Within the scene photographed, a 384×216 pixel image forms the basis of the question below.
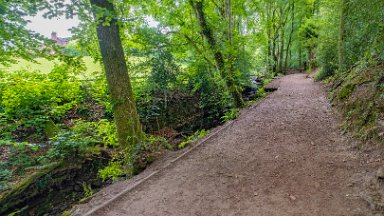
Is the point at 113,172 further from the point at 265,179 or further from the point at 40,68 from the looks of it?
the point at 40,68

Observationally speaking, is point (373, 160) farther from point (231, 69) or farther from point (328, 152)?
point (231, 69)

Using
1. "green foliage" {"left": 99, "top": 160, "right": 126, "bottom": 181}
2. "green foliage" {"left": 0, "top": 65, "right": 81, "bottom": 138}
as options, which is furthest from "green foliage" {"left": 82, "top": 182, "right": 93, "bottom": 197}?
"green foliage" {"left": 0, "top": 65, "right": 81, "bottom": 138}

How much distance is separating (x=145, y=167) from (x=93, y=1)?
3.88 m

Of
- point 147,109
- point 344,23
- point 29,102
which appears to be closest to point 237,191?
point 147,109

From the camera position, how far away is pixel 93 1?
460 centimetres

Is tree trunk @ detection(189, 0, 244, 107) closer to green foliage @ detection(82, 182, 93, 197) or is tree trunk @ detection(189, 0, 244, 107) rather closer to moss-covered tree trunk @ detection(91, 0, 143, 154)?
moss-covered tree trunk @ detection(91, 0, 143, 154)

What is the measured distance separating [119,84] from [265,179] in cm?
380

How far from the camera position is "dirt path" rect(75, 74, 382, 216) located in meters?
2.87

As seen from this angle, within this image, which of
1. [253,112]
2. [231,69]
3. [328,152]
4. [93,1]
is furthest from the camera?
[231,69]

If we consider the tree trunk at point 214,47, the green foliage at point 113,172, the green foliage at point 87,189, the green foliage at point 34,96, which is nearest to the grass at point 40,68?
the green foliage at point 34,96

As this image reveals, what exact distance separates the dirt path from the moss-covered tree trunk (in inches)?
58.1

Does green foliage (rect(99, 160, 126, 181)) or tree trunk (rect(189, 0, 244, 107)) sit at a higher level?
tree trunk (rect(189, 0, 244, 107))

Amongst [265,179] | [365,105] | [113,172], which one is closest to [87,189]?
[113,172]

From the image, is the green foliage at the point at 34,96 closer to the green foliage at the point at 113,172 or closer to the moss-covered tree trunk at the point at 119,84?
the moss-covered tree trunk at the point at 119,84
